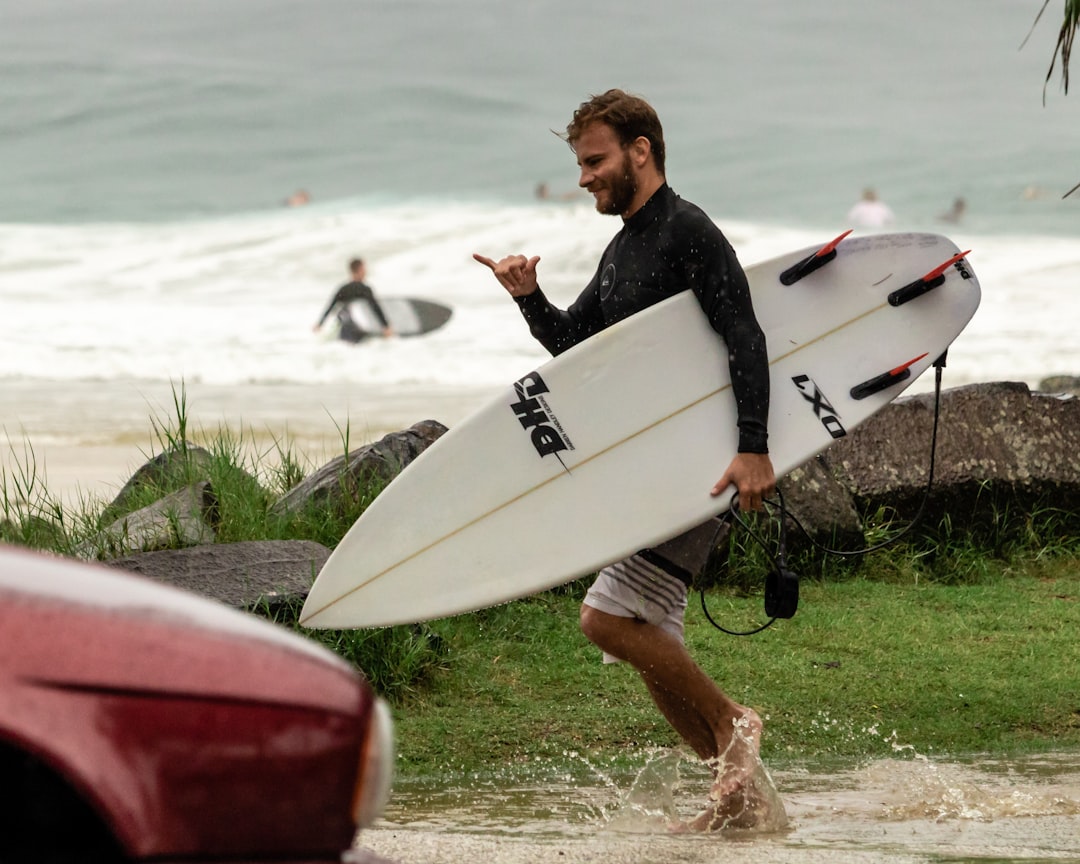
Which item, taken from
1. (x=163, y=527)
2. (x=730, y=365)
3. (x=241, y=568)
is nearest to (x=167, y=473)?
(x=163, y=527)

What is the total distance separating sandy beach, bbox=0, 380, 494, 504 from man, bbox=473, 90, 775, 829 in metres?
6.66

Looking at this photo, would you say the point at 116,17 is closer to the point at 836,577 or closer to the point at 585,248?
the point at 585,248

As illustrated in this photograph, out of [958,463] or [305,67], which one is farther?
[305,67]

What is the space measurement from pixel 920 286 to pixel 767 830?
168 centimetres

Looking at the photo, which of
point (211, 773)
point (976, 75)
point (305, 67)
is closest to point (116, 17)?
point (305, 67)

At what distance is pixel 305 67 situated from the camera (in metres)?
56.3

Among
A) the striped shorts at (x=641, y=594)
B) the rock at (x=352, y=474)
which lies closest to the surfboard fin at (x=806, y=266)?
the striped shorts at (x=641, y=594)

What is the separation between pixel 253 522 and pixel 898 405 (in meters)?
3.02

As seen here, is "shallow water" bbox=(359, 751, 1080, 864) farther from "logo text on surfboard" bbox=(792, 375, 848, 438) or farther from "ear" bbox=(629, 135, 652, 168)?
"ear" bbox=(629, 135, 652, 168)

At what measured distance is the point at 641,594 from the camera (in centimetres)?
349

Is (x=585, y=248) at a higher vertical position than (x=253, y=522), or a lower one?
higher

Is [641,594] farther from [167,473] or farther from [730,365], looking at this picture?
[167,473]

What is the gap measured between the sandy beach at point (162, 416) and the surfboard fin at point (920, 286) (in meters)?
6.34

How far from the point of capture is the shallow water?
3084mm
